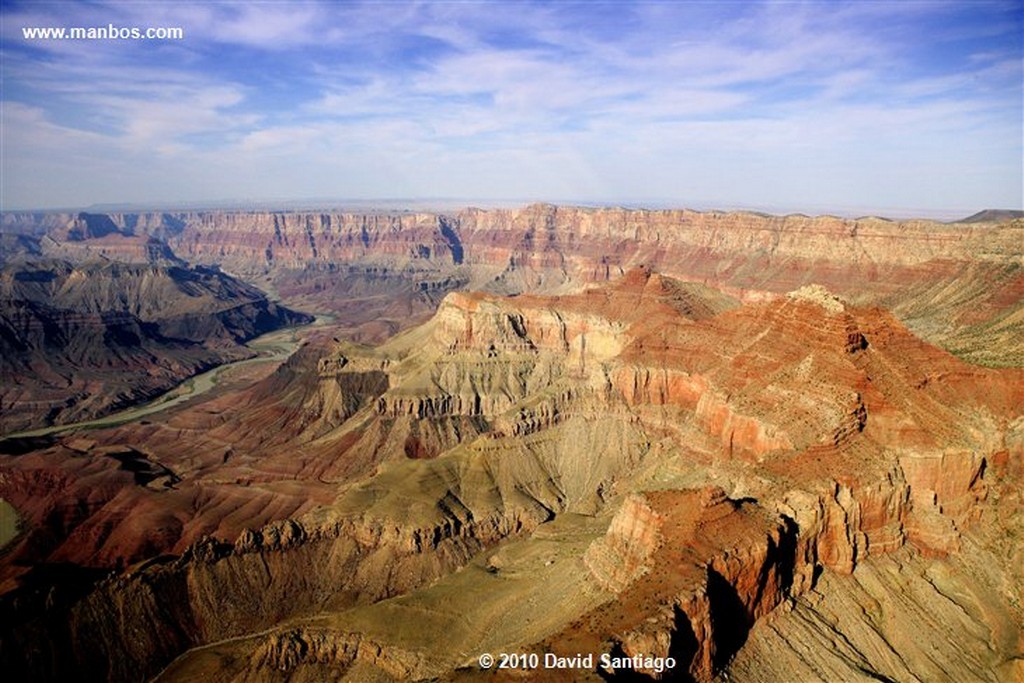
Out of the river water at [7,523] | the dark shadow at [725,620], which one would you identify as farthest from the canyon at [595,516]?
the river water at [7,523]

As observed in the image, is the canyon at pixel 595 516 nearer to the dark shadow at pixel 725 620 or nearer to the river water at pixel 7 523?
the dark shadow at pixel 725 620

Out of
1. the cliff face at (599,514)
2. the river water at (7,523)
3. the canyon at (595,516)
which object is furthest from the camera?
the river water at (7,523)

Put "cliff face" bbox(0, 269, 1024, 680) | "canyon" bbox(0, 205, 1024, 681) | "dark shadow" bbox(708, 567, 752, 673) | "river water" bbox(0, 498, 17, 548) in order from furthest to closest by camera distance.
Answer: "river water" bbox(0, 498, 17, 548) → "cliff face" bbox(0, 269, 1024, 680) → "canyon" bbox(0, 205, 1024, 681) → "dark shadow" bbox(708, 567, 752, 673)

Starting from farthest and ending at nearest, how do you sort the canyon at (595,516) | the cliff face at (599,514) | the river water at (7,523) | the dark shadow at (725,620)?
the river water at (7,523), the cliff face at (599,514), the canyon at (595,516), the dark shadow at (725,620)

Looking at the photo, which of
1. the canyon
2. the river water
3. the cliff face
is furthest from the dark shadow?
the river water

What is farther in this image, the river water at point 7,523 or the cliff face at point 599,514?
the river water at point 7,523

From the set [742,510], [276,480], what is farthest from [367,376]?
[742,510]

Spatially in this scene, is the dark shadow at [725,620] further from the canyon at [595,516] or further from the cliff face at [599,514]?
the canyon at [595,516]

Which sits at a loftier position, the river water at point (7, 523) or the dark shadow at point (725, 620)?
the dark shadow at point (725, 620)

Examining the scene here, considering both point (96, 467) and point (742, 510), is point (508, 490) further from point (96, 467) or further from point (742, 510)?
point (96, 467)

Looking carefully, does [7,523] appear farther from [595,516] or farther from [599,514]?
[599,514]

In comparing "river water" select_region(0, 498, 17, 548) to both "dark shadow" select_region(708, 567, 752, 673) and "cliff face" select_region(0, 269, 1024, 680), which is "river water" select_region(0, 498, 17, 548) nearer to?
"cliff face" select_region(0, 269, 1024, 680)

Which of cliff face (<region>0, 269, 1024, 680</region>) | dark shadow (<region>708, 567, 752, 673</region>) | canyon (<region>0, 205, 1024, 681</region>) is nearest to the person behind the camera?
dark shadow (<region>708, 567, 752, 673</region>)
